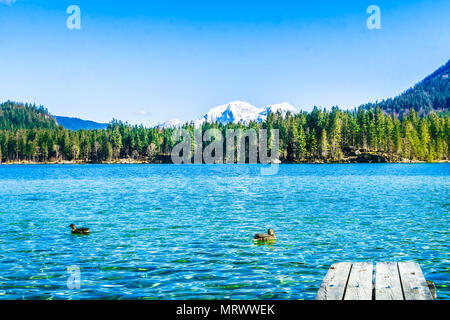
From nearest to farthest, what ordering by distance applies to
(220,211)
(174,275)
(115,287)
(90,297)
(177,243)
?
(90,297) → (115,287) → (174,275) → (177,243) → (220,211)

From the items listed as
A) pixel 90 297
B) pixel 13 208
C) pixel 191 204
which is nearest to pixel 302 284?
pixel 90 297

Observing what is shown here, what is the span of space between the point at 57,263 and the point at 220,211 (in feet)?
63.8

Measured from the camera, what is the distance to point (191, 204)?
4231cm

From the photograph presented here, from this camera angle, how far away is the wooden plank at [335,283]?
366 inches

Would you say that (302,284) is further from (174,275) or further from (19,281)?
(19,281)

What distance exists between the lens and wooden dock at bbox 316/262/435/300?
9.27 meters

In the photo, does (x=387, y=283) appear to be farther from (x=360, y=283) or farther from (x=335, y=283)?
(x=335, y=283)

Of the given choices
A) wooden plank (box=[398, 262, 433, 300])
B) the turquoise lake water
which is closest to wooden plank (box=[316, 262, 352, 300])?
wooden plank (box=[398, 262, 433, 300])

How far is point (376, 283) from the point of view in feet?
33.7

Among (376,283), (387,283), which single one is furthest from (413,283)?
Result: (376,283)

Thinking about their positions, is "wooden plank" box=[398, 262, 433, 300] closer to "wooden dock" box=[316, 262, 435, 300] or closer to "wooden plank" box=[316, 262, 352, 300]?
"wooden dock" box=[316, 262, 435, 300]

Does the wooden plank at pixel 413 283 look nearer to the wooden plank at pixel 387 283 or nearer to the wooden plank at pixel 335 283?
the wooden plank at pixel 387 283

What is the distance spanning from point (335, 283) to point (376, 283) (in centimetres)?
102
